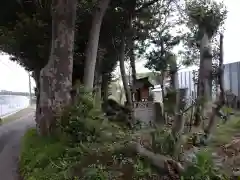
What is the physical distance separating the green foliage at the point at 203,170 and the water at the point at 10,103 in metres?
32.6

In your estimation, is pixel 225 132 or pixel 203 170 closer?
pixel 203 170

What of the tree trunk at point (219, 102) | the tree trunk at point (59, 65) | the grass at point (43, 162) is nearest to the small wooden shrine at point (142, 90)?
the tree trunk at point (59, 65)

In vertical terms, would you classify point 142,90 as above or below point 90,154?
above

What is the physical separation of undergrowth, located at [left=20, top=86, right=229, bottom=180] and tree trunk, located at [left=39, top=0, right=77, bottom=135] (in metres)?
0.56

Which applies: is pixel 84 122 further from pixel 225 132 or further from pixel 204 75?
pixel 204 75

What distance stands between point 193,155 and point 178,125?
3.04 ft

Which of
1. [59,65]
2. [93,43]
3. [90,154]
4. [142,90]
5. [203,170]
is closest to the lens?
[203,170]

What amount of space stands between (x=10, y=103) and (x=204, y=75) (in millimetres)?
40614

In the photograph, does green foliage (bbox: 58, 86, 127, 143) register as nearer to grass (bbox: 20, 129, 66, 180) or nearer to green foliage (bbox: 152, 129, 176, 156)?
grass (bbox: 20, 129, 66, 180)

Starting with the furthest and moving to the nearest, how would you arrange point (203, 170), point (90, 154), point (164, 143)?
point (90, 154)
point (164, 143)
point (203, 170)

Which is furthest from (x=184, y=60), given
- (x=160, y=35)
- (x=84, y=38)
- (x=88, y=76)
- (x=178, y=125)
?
(x=178, y=125)

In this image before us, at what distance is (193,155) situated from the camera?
5.04 m

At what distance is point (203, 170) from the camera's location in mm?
4801

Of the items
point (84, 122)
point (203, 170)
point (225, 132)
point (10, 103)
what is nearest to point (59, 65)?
point (84, 122)
